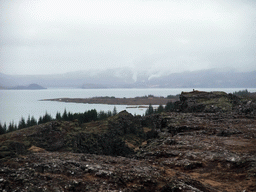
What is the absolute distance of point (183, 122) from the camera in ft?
128

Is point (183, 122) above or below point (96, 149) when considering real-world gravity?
above

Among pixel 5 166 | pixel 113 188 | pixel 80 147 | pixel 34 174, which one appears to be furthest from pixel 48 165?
pixel 80 147

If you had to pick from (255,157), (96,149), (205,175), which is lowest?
(96,149)

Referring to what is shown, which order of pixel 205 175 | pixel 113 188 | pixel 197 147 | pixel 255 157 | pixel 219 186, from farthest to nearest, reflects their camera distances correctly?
1. pixel 197 147
2. pixel 255 157
3. pixel 205 175
4. pixel 219 186
5. pixel 113 188

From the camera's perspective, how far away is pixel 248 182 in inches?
677

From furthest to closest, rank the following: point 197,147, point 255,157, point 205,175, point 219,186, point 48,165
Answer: point 197,147 < point 255,157 < point 205,175 < point 219,186 < point 48,165

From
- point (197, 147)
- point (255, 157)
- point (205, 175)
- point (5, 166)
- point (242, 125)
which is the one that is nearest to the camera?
point (5, 166)

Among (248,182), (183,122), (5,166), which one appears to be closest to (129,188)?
(5,166)

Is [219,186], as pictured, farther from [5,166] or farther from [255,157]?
[5,166]

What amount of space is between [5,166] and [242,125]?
113 feet

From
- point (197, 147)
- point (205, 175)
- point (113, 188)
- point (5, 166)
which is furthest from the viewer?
point (197, 147)

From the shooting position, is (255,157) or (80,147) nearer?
(255,157)

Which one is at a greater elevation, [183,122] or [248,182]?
[183,122]

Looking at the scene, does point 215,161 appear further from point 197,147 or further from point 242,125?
point 242,125
